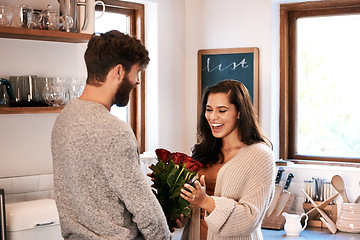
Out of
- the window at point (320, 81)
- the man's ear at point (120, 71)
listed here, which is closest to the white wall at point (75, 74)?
the window at point (320, 81)

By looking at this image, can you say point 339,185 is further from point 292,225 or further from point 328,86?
point 328,86

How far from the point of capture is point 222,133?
2.55m

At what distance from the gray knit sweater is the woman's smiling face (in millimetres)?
857

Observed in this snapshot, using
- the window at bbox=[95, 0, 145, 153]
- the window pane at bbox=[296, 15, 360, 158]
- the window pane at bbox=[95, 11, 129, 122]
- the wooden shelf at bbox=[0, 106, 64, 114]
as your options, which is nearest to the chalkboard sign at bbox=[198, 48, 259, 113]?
the window pane at bbox=[296, 15, 360, 158]

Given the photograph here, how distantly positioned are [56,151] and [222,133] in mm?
997

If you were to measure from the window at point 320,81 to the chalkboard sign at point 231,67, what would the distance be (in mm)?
207

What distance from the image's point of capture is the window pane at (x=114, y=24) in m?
3.78

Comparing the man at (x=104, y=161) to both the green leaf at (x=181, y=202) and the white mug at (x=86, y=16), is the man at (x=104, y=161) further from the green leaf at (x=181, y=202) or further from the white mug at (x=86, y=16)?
the white mug at (x=86, y=16)

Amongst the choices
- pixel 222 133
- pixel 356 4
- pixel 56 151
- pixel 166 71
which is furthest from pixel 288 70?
pixel 56 151

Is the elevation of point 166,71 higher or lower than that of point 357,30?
lower

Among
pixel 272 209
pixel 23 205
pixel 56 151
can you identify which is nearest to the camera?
pixel 56 151

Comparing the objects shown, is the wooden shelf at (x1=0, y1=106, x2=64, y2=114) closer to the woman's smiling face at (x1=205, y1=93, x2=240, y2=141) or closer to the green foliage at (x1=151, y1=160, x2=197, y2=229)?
the woman's smiling face at (x1=205, y1=93, x2=240, y2=141)

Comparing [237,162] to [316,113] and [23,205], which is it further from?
[316,113]

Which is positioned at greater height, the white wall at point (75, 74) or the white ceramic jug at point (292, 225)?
the white wall at point (75, 74)
